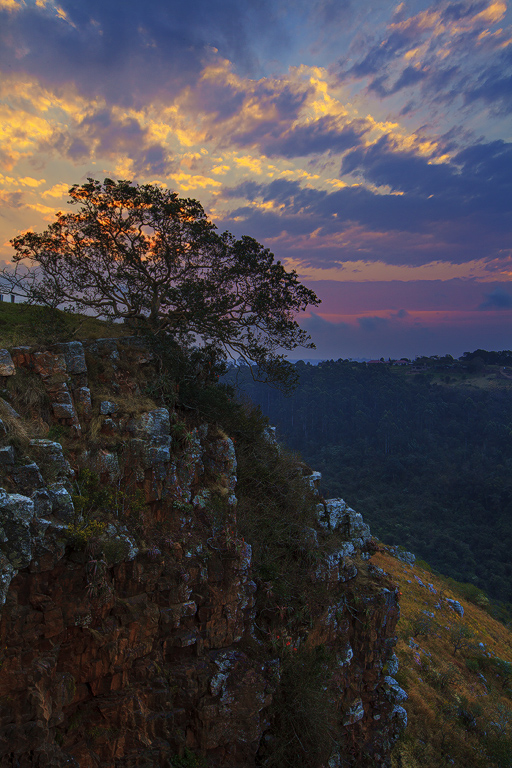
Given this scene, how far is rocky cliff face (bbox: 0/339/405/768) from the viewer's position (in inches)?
280

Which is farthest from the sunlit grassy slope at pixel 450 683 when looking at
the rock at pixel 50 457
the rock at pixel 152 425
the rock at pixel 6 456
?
the rock at pixel 6 456

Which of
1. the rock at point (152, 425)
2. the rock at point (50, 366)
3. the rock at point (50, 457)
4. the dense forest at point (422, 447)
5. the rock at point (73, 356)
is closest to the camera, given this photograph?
the rock at point (50, 457)

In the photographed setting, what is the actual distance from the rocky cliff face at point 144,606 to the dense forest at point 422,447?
105ft

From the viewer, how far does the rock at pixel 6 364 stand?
9.14 m

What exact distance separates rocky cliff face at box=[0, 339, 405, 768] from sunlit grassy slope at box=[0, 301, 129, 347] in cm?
77

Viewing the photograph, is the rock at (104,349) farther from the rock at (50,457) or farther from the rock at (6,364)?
the rock at (50,457)

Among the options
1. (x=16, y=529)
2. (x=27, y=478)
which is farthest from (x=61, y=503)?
(x=16, y=529)

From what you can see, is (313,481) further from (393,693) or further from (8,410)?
(8,410)

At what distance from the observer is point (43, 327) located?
11555 mm

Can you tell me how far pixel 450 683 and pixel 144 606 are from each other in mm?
19172

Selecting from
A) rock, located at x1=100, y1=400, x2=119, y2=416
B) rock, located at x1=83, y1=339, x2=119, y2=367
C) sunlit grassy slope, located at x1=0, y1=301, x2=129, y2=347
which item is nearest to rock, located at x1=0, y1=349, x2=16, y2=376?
sunlit grassy slope, located at x1=0, y1=301, x2=129, y2=347

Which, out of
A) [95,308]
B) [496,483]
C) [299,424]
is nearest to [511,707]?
[95,308]

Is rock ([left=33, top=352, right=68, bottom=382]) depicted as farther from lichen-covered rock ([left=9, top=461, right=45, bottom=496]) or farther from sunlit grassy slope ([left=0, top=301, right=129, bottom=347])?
lichen-covered rock ([left=9, top=461, right=45, bottom=496])

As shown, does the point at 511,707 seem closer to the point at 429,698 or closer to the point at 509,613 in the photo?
the point at 429,698
